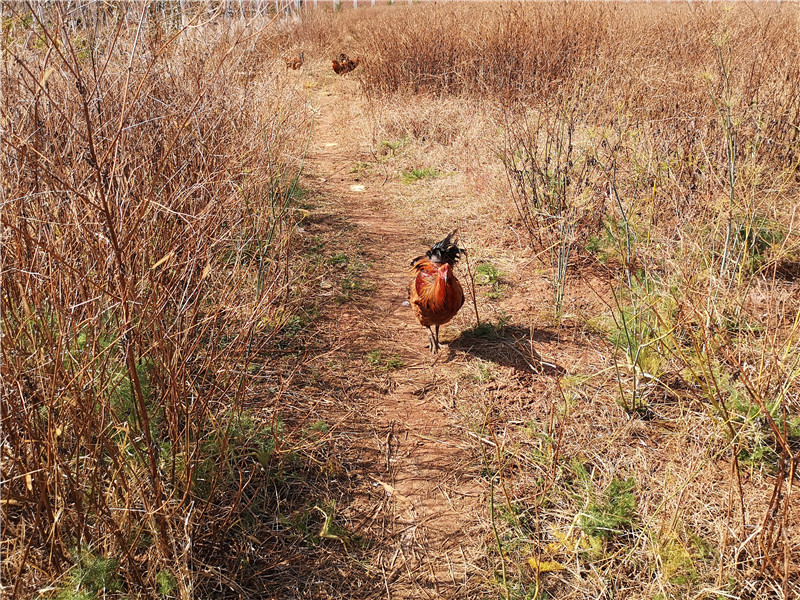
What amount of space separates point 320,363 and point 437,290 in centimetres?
84

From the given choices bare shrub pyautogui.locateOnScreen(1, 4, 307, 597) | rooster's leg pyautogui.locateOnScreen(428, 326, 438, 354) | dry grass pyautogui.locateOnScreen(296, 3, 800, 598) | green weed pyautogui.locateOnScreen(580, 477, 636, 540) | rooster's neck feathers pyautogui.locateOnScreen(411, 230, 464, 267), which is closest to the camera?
bare shrub pyautogui.locateOnScreen(1, 4, 307, 597)

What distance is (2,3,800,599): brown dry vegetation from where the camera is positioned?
1.87 m

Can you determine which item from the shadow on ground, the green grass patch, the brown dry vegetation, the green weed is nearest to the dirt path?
the brown dry vegetation

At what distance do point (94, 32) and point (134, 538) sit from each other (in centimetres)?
314

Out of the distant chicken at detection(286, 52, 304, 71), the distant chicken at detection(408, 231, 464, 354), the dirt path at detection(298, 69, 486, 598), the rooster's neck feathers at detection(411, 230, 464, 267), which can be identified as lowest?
the dirt path at detection(298, 69, 486, 598)

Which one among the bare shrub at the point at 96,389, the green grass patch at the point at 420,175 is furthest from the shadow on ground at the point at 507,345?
the green grass patch at the point at 420,175

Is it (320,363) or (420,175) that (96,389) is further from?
(420,175)

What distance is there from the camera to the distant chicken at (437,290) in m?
3.47

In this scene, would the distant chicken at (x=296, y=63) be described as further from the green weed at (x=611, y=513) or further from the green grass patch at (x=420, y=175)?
the green weed at (x=611, y=513)

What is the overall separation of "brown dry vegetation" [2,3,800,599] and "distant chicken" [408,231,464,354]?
1.13ft

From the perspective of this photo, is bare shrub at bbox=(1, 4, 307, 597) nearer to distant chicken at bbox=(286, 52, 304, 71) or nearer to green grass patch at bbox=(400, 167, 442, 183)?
green grass patch at bbox=(400, 167, 442, 183)

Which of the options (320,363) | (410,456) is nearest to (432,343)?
(320,363)

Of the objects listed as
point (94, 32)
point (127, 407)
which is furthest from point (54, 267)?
point (94, 32)

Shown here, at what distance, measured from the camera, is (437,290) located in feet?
11.4
